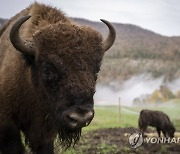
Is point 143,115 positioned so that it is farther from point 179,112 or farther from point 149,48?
point 149,48

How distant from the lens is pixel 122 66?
65.8 metres

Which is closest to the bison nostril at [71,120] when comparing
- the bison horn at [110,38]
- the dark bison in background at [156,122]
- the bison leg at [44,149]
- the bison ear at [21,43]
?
the bison ear at [21,43]

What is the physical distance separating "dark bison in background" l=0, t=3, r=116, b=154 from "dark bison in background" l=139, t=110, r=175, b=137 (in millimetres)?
10718

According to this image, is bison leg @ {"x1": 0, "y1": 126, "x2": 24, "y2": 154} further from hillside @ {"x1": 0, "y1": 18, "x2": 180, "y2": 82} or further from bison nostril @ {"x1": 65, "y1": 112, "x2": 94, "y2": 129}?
hillside @ {"x1": 0, "y1": 18, "x2": 180, "y2": 82}

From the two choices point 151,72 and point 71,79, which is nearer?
point 71,79

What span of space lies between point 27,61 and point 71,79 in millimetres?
1034

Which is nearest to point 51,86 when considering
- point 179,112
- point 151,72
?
point 179,112

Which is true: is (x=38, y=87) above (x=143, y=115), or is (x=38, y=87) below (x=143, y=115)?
above

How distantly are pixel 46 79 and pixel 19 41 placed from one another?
67cm

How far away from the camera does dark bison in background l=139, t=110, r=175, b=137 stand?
16859 millimetres

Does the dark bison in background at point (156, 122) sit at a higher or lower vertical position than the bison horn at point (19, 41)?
lower

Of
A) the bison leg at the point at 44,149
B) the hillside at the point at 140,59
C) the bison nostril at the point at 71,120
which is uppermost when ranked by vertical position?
the bison nostril at the point at 71,120

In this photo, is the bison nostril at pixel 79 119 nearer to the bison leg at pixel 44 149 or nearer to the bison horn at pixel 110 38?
the bison horn at pixel 110 38

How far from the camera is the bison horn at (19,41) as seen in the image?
18.0ft
